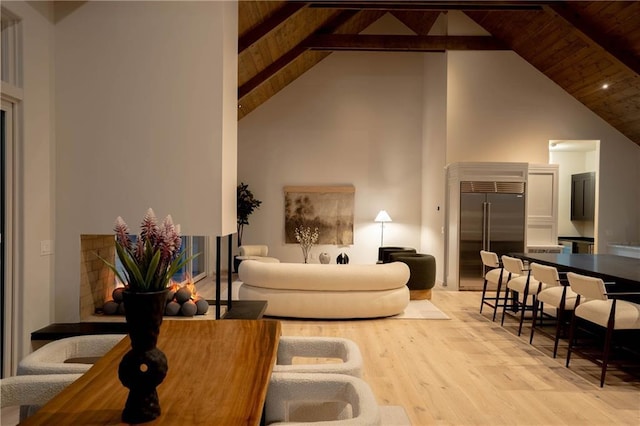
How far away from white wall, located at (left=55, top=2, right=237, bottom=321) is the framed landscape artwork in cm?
660

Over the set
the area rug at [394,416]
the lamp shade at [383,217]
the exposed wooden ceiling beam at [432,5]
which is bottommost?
the area rug at [394,416]

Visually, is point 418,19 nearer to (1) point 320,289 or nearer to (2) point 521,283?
(2) point 521,283

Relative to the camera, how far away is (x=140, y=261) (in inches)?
51.6

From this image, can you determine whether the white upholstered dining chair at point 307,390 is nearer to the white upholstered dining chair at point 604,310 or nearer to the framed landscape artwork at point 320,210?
the white upholstered dining chair at point 604,310

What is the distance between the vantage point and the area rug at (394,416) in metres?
2.84

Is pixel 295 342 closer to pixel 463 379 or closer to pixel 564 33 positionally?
pixel 463 379

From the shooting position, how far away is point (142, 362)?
1.27 metres

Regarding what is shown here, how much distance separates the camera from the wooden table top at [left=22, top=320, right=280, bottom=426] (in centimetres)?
124

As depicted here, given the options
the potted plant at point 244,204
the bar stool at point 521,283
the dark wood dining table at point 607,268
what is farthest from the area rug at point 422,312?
the potted plant at point 244,204

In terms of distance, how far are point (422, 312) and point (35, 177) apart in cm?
473

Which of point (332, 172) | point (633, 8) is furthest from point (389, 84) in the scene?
point (633, 8)

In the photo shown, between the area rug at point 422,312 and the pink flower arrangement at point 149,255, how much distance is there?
481cm

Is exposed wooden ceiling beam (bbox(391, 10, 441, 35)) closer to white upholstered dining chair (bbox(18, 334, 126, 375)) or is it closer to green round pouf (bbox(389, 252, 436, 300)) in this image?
green round pouf (bbox(389, 252, 436, 300))

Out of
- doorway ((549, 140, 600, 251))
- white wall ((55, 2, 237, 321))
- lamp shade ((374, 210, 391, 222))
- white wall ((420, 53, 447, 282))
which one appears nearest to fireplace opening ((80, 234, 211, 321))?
white wall ((55, 2, 237, 321))
